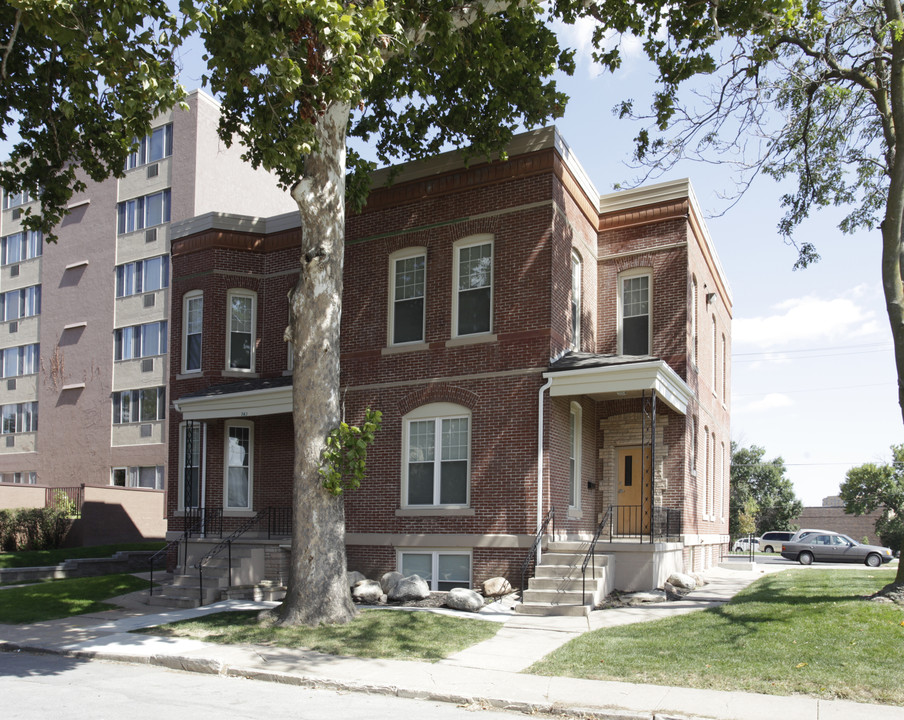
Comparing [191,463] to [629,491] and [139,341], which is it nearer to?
[629,491]

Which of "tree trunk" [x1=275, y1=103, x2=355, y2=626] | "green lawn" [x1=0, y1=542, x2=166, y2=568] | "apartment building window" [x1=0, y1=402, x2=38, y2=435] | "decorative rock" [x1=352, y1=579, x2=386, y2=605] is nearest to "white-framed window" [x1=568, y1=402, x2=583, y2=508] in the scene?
"decorative rock" [x1=352, y1=579, x2=386, y2=605]

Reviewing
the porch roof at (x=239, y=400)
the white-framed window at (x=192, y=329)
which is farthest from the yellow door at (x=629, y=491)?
the white-framed window at (x=192, y=329)

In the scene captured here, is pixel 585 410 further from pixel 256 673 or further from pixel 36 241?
pixel 36 241

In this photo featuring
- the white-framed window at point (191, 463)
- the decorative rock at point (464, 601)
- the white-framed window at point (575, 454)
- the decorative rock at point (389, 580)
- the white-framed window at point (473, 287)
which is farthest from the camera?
the white-framed window at point (191, 463)

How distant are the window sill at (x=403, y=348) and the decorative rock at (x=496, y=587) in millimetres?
5081

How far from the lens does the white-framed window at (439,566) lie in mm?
16625

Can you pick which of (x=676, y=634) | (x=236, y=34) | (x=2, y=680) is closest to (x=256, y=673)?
(x=2, y=680)

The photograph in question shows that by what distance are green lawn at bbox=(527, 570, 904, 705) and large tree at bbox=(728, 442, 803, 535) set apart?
49774mm

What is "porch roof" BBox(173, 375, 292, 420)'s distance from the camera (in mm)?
18500

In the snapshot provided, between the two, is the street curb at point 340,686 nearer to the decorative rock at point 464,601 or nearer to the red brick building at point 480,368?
the decorative rock at point 464,601

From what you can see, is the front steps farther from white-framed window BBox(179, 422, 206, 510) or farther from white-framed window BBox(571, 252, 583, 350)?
white-framed window BBox(179, 422, 206, 510)

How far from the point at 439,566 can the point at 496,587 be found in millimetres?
1761

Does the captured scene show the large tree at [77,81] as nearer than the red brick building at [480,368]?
Yes

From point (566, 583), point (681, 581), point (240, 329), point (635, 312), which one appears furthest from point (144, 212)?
point (681, 581)
